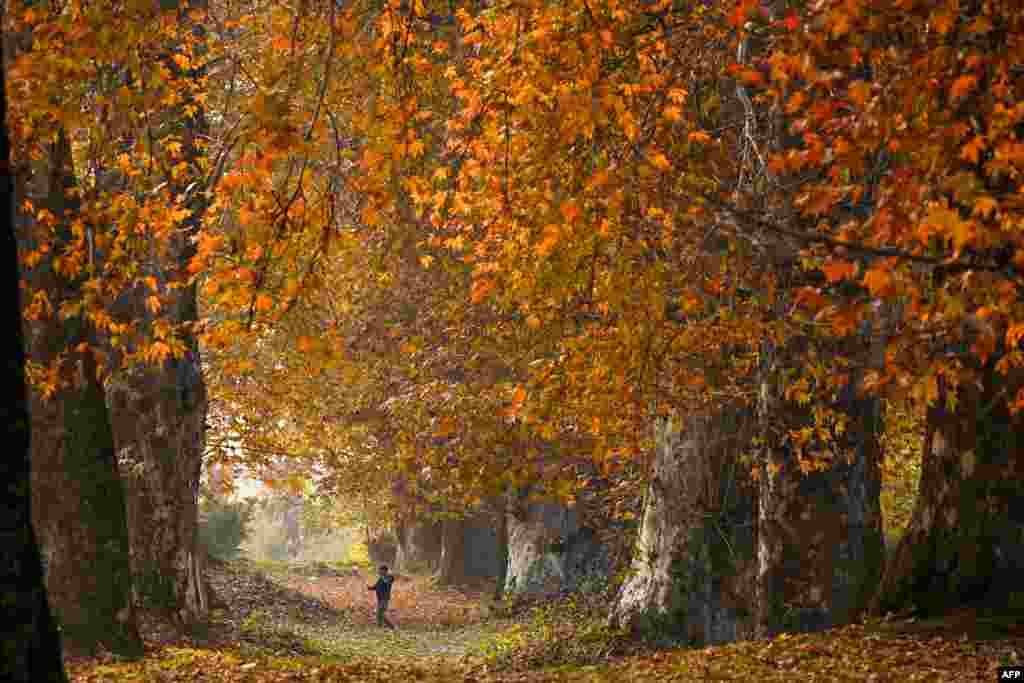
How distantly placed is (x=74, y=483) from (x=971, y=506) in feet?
25.8

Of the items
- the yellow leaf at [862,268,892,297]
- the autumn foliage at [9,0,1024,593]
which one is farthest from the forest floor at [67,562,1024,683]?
the yellow leaf at [862,268,892,297]

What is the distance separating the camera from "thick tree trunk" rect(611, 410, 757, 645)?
52.7 feet

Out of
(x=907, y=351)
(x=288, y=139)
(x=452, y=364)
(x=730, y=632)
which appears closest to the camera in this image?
(x=907, y=351)

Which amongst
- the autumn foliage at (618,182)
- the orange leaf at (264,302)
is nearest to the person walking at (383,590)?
the autumn foliage at (618,182)

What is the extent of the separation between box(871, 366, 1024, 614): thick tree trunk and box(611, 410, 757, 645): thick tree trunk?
5.38 metres

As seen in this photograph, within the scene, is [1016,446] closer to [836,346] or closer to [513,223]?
[836,346]

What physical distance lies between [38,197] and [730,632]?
9610mm

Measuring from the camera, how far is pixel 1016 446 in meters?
10.2

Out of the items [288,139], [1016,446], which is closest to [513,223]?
[288,139]

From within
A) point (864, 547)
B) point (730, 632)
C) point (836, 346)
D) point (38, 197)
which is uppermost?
point (38, 197)

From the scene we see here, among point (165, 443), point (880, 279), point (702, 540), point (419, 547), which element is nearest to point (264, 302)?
point (880, 279)

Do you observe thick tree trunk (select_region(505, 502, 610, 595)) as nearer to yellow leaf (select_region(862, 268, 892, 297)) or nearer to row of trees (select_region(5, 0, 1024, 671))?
row of trees (select_region(5, 0, 1024, 671))

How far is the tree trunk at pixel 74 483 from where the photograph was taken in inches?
468

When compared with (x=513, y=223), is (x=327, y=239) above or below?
below
